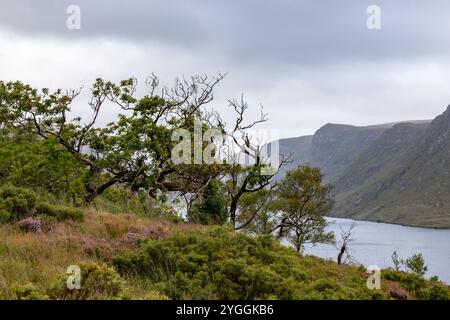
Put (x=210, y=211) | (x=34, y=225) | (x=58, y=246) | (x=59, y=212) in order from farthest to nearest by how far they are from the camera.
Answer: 1. (x=210, y=211)
2. (x=59, y=212)
3. (x=34, y=225)
4. (x=58, y=246)

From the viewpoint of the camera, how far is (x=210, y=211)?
2100cm

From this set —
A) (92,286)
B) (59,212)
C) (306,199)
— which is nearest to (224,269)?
(92,286)

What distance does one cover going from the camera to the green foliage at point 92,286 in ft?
25.7

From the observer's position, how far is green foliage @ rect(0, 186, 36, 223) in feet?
46.1

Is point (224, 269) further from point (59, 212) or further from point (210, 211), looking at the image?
point (210, 211)

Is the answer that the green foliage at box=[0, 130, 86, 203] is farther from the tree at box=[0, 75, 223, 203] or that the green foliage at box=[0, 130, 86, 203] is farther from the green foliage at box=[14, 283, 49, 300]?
the green foliage at box=[14, 283, 49, 300]

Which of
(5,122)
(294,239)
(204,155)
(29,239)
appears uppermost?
(5,122)

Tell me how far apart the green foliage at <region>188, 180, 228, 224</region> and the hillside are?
6.11 meters

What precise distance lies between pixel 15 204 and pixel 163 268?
5.87 m

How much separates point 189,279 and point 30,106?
21.9 meters

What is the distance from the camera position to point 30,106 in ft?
94.0
